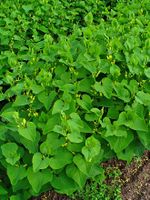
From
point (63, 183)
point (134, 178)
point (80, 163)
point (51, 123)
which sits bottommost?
point (134, 178)

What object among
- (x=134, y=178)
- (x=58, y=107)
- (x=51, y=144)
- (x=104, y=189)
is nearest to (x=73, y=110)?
(x=58, y=107)

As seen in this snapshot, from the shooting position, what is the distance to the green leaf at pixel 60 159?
7.44 feet

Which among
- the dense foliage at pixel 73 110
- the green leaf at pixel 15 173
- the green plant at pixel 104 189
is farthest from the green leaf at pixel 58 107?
the green plant at pixel 104 189

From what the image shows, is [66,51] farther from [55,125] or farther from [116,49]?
[55,125]

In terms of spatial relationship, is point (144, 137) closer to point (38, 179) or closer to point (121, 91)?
point (121, 91)

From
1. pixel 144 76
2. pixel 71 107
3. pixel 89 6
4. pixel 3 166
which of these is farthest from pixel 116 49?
pixel 89 6

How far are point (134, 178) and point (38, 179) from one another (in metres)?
1.02

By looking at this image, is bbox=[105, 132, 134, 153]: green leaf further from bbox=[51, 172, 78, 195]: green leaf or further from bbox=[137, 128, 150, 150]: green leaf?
bbox=[51, 172, 78, 195]: green leaf

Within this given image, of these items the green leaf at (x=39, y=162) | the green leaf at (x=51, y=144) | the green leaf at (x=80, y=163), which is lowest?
the green leaf at (x=80, y=163)

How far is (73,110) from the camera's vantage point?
8.02 feet

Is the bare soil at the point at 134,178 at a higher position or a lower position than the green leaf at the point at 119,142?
lower

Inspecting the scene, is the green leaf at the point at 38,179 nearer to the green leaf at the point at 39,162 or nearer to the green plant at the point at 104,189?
the green leaf at the point at 39,162

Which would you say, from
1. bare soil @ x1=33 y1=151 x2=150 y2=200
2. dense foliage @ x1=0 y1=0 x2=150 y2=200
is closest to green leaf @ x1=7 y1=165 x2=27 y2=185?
dense foliage @ x1=0 y1=0 x2=150 y2=200

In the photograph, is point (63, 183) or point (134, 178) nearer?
point (63, 183)
